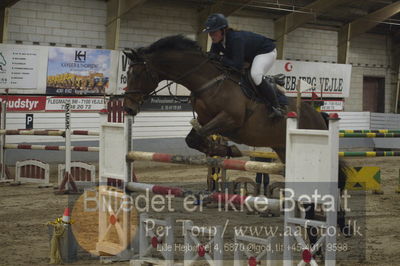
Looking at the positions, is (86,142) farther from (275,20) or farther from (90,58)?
(275,20)

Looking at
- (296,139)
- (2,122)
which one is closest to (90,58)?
(2,122)

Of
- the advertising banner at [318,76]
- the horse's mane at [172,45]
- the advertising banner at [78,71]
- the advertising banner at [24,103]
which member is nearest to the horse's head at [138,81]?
the horse's mane at [172,45]

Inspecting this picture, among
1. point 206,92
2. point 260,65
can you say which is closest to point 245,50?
point 260,65

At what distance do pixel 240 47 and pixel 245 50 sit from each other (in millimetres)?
262

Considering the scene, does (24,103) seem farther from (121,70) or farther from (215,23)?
(215,23)

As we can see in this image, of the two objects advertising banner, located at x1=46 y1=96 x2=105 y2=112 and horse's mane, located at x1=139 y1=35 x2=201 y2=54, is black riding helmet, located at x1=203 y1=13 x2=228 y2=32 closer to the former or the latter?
horse's mane, located at x1=139 y1=35 x2=201 y2=54

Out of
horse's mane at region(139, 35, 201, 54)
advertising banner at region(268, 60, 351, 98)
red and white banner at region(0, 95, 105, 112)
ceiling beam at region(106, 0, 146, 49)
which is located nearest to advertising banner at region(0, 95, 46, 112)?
red and white banner at region(0, 95, 105, 112)

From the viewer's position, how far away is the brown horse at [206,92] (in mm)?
5746

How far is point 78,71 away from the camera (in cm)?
1377

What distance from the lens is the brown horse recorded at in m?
5.75

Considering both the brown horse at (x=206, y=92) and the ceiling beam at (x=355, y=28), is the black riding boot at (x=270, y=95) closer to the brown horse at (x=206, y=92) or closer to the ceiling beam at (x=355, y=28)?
the brown horse at (x=206, y=92)

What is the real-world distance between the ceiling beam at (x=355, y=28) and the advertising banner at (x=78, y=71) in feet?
27.1

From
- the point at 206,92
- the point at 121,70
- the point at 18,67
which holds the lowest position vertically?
the point at 206,92

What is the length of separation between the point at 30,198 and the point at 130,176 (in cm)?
465
